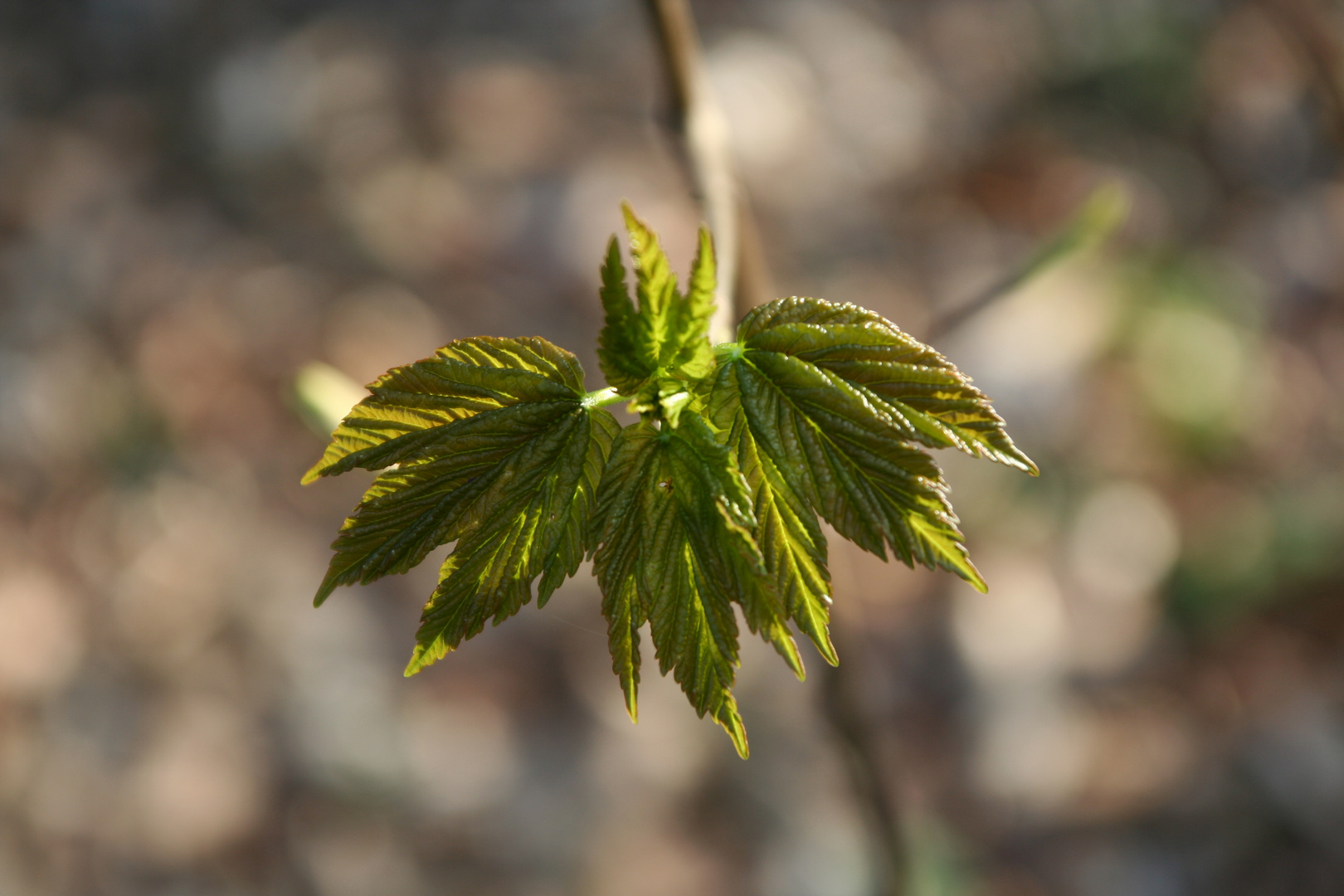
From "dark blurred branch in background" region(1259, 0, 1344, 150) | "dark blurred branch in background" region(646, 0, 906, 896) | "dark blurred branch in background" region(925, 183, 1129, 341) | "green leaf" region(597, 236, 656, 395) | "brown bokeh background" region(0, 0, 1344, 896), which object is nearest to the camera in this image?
"green leaf" region(597, 236, 656, 395)

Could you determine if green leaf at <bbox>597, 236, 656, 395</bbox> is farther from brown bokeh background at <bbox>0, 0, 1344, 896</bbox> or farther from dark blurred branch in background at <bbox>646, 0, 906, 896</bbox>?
brown bokeh background at <bbox>0, 0, 1344, 896</bbox>

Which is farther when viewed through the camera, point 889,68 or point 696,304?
point 889,68

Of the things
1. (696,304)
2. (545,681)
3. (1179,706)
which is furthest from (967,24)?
(696,304)

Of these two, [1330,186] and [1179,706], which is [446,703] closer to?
[1179,706]

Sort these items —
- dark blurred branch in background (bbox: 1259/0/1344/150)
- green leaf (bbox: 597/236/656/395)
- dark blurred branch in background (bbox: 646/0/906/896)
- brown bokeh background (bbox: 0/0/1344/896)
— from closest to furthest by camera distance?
green leaf (bbox: 597/236/656/395) < dark blurred branch in background (bbox: 646/0/906/896) < brown bokeh background (bbox: 0/0/1344/896) < dark blurred branch in background (bbox: 1259/0/1344/150)

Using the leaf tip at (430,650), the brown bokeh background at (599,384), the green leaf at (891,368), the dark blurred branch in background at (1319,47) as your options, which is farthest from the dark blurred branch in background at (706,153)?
the dark blurred branch in background at (1319,47)

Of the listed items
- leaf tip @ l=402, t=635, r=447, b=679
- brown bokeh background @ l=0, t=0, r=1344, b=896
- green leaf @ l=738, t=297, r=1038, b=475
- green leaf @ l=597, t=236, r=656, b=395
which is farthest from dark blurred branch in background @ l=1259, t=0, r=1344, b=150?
leaf tip @ l=402, t=635, r=447, b=679

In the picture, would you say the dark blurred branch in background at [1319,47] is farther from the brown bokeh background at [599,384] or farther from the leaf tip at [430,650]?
the leaf tip at [430,650]
